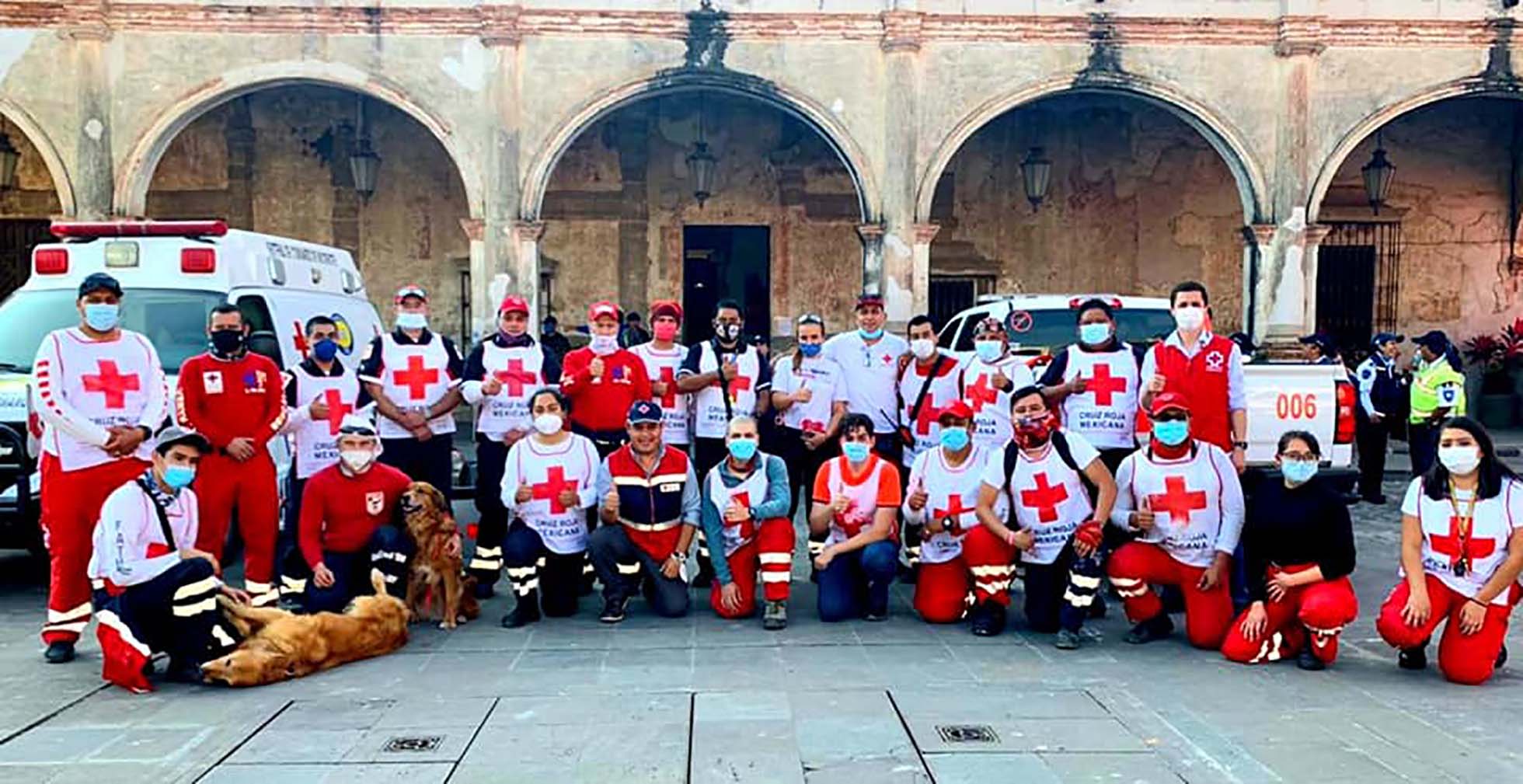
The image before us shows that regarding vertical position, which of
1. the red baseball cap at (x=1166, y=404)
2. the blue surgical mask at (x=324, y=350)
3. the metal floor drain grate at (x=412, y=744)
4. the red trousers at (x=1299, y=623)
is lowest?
the metal floor drain grate at (x=412, y=744)

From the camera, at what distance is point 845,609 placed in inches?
263

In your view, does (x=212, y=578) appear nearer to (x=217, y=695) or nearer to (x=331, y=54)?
(x=217, y=695)

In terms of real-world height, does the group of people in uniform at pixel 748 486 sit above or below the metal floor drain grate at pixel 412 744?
above

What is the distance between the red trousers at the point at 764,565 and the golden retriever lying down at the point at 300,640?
188cm

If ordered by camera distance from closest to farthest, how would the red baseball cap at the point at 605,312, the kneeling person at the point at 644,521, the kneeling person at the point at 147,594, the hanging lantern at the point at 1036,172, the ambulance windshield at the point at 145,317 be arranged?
the kneeling person at the point at 147,594, the kneeling person at the point at 644,521, the red baseball cap at the point at 605,312, the ambulance windshield at the point at 145,317, the hanging lantern at the point at 1036,172

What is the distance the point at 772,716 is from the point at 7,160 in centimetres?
1585

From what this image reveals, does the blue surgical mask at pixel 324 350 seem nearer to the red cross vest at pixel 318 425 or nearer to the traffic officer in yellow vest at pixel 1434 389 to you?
the red cross vest at pixel 318 425

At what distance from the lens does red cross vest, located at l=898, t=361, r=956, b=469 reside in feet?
25.6

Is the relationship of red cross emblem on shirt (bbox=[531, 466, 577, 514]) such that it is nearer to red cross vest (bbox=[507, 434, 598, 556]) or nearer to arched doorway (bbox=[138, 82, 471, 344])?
red cross vest (bbox=[507, 434, 598, 556])

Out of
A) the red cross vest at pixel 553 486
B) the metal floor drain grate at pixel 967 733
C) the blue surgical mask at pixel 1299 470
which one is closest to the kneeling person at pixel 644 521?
the red cross vest at pixel 553 486

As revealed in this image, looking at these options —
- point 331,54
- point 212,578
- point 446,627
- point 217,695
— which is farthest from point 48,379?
point 331,54

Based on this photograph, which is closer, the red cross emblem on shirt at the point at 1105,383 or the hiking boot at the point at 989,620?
the hiking boot at the point at 989,620

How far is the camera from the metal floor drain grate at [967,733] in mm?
4586

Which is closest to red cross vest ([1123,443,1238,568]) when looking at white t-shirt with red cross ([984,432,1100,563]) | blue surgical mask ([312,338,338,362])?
white t-shirt with red cross ([984,432,1100,563])
